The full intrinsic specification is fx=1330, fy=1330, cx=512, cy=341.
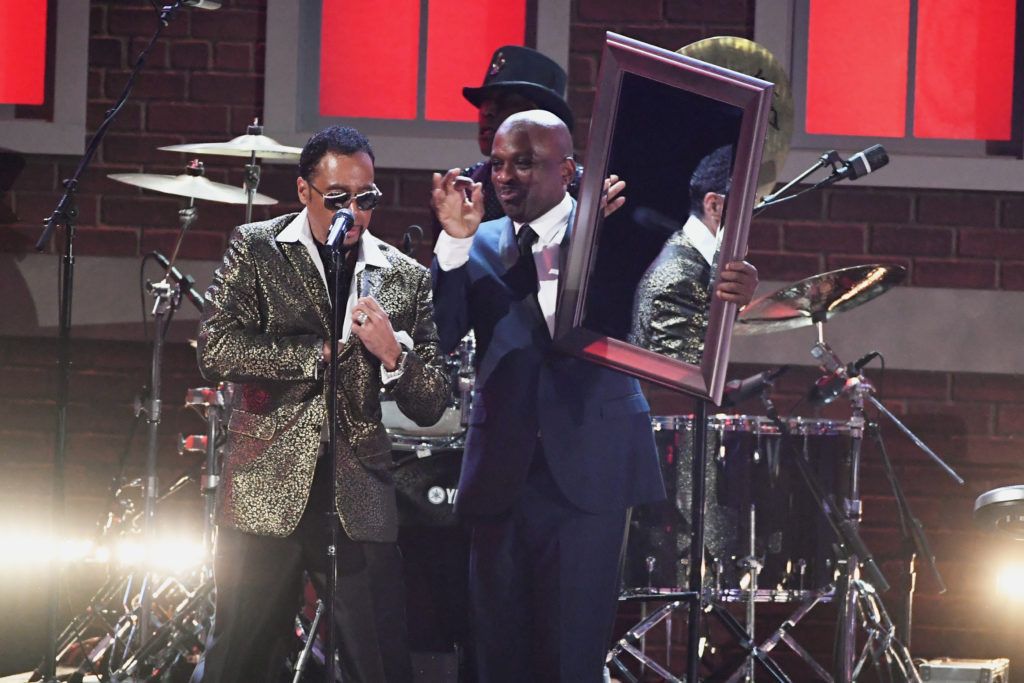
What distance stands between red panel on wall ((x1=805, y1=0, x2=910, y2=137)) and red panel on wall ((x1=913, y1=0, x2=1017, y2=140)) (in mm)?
108

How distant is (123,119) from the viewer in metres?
6.73

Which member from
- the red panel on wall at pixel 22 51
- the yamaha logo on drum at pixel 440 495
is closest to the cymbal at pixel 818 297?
the yamaha logo on drum at pixel 440 495

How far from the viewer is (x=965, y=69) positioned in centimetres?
677

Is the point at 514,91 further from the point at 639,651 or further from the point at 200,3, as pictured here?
the point at 639,651

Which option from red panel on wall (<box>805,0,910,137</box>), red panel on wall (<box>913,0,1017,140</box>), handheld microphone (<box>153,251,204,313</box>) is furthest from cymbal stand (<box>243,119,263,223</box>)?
red panel on wall (<box>913,0,1017,140</box>)

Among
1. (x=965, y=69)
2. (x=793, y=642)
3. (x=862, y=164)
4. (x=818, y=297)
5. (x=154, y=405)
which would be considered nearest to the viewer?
(x=862, y=164)

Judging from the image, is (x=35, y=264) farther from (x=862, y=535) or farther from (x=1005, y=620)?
(x=1005, y=620)

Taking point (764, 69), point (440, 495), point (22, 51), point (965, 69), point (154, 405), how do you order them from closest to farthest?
point (440, 495), point (764, 69), point (154, 405), point (965, 69), point (22, 51)

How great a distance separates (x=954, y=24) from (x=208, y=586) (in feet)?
15.0

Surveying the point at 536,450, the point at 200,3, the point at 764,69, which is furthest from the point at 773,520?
the point at 200,3

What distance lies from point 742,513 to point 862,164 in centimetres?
167

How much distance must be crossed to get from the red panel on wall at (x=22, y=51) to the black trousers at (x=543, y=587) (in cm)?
457

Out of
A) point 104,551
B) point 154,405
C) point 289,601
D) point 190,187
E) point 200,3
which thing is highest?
point 200,3

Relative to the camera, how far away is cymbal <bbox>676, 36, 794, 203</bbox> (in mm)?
5066
